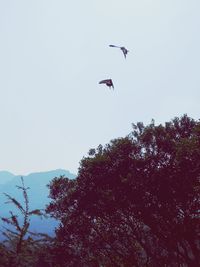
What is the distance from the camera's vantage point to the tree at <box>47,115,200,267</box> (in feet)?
82.4

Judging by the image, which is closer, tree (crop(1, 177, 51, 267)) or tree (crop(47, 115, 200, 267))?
tree (crop(1, 177, 51, 267))

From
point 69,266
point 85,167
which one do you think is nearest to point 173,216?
point 85,167

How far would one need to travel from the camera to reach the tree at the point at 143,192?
25.1m

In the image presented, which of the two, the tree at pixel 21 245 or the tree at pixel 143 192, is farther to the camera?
the tree at pixel 143 192

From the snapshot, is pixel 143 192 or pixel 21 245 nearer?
pixel 21 245

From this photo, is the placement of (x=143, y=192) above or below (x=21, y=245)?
above

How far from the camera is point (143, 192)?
2536cm

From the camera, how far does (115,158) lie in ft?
87.8

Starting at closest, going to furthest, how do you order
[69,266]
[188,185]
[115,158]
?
[188,185]
[115,158]
[69,266]

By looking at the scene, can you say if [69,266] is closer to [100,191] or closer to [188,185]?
[100,191]

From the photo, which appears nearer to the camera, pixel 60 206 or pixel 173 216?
pixel 173 216

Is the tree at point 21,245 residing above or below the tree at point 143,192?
below

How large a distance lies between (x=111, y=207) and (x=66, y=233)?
5.18 metres

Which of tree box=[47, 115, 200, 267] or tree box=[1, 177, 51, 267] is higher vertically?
tree box=[47, 115, 200, 267]
